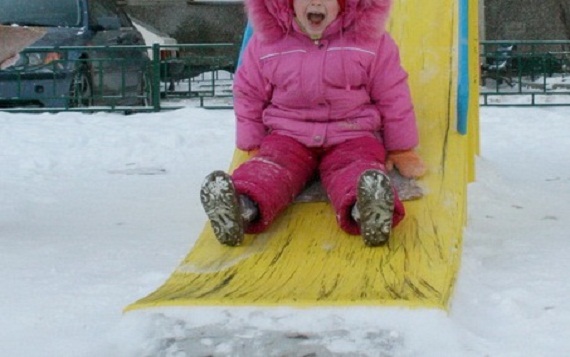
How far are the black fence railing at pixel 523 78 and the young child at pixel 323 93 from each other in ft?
19.0

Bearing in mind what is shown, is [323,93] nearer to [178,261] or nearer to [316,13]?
[316,13]

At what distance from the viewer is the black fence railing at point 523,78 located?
366 inches

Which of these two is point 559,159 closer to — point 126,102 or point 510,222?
point 510,222

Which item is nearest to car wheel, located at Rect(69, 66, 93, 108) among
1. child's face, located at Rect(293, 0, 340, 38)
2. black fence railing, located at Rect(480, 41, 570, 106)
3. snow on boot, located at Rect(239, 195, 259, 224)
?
black fence railing, located at Rect(480, 41, 570, 106)

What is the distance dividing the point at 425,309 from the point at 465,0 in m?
2.20

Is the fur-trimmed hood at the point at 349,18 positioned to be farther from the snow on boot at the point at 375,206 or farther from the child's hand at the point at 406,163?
the snow on boot at the point at 375,206

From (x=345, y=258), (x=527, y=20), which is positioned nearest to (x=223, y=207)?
(x=345, y=258)

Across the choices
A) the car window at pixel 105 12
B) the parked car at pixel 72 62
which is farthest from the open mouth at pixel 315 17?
→ the car window at pixel 105 12

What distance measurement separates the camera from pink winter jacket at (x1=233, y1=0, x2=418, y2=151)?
3518 mm

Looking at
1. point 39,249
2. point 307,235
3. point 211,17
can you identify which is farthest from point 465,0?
point 211,17

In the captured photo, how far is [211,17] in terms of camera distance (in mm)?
18453

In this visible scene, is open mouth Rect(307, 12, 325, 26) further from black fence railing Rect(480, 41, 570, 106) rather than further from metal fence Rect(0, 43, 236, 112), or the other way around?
black fence railing Rect(480, 41, 570, 106)

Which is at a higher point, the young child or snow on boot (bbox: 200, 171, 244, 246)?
the young child

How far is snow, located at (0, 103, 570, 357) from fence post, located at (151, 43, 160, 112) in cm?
226
